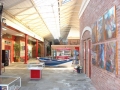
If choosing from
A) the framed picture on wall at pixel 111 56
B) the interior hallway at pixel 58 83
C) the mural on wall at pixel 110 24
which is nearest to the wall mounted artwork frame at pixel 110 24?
the mural on wall at pixel 110 24

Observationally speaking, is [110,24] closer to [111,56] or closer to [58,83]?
[111,56]

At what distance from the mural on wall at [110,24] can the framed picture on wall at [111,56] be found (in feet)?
0.75

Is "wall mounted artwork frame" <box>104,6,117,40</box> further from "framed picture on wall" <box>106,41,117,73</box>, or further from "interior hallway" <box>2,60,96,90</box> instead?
"interior hallway" <box>2,60,96,90</box>

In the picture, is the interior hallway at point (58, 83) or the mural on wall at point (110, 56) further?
the interior hallway at point (58, 83)

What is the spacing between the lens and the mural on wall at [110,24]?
3.55 metres

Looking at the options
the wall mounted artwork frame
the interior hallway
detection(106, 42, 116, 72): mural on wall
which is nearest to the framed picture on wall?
detection(106, 42, 116, 72): mural on wall

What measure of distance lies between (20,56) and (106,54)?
16.8m

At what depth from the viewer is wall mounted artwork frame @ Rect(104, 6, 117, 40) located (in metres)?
3.49

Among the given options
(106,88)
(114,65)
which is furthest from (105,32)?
(106,88)

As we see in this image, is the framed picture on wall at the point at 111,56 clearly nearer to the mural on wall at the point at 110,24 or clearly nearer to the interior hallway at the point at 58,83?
the mural on wall at the point at 110,24

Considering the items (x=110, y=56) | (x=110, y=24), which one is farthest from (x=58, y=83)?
(x=110, y=24)

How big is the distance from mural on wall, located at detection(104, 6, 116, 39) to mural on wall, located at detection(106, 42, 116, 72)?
0.76 feet

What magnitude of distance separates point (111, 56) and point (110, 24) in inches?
33.5

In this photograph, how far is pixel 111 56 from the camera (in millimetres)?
3742
